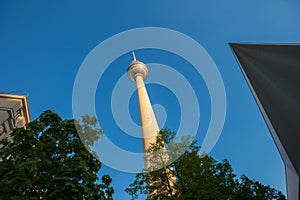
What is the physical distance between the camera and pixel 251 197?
608 inches

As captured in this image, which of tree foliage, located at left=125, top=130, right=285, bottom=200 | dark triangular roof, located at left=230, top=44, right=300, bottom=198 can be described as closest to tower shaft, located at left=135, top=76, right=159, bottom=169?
tree foliage, located at left=125, top=130, right=285, bottom=200

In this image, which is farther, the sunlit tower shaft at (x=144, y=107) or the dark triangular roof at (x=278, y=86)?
the sunlit tower shaft at (x=144, y=107)

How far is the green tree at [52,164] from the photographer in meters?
9.16

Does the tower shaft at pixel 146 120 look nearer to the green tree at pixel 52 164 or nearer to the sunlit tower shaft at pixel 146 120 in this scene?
the sunlit tower shaft at pixel 146 120

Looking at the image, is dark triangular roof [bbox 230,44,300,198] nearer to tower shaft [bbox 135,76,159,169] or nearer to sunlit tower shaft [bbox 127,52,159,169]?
sunlit tower shaft [bbox 127,52,159,169]

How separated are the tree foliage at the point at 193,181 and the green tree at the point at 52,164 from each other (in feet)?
21.0

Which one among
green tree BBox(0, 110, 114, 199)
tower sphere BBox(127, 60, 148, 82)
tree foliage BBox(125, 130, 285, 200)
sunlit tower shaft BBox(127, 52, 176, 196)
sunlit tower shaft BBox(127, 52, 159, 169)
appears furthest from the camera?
tower sphere BBox(127, 60, 148, 82)

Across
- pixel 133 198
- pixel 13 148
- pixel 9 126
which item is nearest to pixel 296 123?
pixel 13 148

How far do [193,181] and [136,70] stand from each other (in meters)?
66.7

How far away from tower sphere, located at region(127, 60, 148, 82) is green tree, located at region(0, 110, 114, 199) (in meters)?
68.6

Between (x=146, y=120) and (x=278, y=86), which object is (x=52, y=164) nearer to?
(x=278, y=86)

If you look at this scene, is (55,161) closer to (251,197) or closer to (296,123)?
(296,123)

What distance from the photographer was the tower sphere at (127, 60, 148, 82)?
265 ft

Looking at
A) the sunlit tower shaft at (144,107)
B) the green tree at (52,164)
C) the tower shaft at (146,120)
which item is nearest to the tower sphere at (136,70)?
the sunlit tower shaft at (144,107)
